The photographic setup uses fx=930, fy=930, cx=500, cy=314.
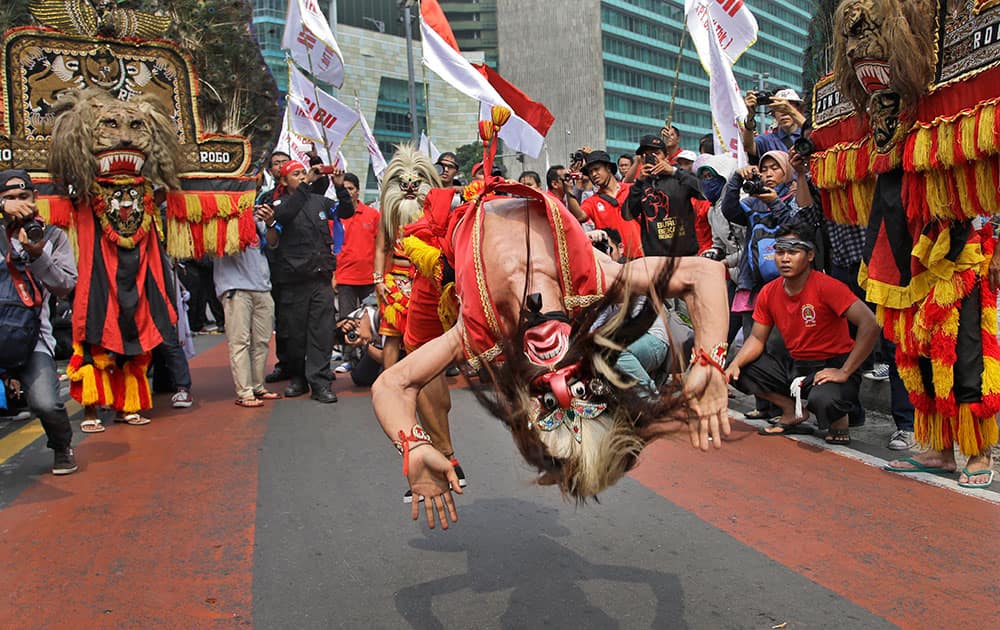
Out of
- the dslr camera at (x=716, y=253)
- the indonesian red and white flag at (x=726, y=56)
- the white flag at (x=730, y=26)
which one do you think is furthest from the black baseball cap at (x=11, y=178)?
the white flag at (x=730, y=26)

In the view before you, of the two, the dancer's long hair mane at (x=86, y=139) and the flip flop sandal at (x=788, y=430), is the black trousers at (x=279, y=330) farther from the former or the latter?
the flip flop sandal at (x=788, y=430)

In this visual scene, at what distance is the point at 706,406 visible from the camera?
9.37 ft

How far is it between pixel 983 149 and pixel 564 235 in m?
2.49

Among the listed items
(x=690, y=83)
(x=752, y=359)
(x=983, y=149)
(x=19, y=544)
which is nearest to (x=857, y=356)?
(x=752, y=359)

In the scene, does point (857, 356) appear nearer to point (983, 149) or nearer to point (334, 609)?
point (983, 149)

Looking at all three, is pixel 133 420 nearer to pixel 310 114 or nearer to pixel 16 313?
pixel 16 313

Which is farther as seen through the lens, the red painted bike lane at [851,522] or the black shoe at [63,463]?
the black shoe at [63,463]

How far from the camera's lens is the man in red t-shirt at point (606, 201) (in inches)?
314

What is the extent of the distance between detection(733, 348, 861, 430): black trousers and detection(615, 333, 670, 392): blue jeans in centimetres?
290

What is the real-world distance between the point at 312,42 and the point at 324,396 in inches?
195

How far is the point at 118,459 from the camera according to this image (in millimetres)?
6512

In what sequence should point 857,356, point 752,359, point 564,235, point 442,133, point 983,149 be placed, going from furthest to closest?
1. point 442,133
2. point 752,359
3. point 857,356
4. point 983,149
5. point 564,235

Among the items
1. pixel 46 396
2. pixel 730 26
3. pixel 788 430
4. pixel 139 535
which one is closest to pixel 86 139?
pixel 46 396

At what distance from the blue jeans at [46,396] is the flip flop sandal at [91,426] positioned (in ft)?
4.43
